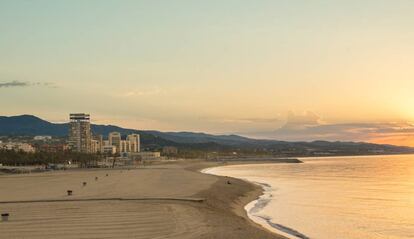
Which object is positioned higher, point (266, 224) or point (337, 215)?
point (266, 224)

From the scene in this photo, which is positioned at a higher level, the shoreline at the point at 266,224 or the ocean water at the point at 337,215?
the shoreline at the point at 266,224

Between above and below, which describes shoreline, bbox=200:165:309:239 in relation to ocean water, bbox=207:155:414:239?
above

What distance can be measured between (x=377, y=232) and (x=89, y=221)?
1343cm

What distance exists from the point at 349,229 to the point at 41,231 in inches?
571

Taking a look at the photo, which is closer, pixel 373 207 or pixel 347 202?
pixel 373 207

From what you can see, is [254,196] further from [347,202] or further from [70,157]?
[70,157]

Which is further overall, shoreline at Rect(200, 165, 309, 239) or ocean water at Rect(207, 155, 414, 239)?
ocean water at Rect(207, 155, 414, 239)

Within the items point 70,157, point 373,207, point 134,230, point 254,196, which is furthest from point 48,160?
point 134,230

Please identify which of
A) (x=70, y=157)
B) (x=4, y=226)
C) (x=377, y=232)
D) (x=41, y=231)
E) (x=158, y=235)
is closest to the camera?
(x=158, y=235)

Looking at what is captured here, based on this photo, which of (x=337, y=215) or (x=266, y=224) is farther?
(x=337, y=215)

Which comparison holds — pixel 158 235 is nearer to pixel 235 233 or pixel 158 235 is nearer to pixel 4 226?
pixel 235 233

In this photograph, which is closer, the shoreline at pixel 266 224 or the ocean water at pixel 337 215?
the shoreline at pixel 266 224

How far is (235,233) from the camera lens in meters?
19.4

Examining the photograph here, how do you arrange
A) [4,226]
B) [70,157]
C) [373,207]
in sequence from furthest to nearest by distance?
[70,157], [373,207], [4,226]
